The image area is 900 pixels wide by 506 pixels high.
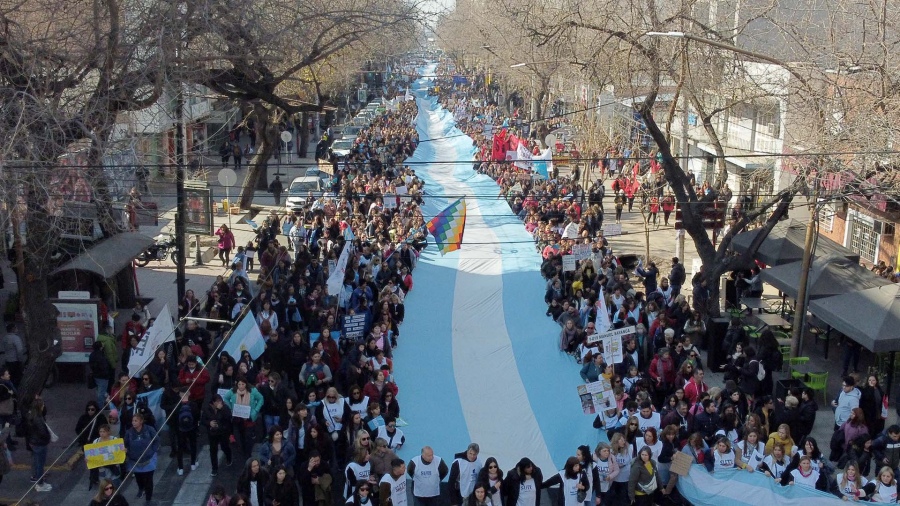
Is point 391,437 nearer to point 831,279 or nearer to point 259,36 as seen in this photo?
point 259,36

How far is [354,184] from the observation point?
3005cm

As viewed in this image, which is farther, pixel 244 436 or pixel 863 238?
pixel 863 238

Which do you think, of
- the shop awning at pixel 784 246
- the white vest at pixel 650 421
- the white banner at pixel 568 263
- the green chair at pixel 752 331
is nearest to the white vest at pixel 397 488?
the white vest at pixel 650 421

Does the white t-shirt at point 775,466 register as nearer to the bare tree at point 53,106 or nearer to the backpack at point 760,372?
the backpack at point 760,372

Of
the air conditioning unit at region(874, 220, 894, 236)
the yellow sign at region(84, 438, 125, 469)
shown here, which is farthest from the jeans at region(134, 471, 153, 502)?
the air conditioning unit at region(874, 220, 894, 236)

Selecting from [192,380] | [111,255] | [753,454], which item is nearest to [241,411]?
[192,380]

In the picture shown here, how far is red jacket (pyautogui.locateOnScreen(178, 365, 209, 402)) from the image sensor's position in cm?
1386

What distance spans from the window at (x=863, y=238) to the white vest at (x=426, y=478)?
59.3 feet

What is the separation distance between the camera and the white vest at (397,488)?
1104cm

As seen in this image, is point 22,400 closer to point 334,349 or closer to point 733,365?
point 334,349

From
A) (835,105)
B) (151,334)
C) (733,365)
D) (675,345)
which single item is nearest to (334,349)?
(151,334)

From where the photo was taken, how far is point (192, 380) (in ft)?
45.3

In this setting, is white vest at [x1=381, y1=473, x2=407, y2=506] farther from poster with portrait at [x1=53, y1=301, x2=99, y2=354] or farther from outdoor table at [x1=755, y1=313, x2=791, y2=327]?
outdoor table at [x1=755, y1=313, x2=791, y2=327]

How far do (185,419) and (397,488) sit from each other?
11.2 ft
